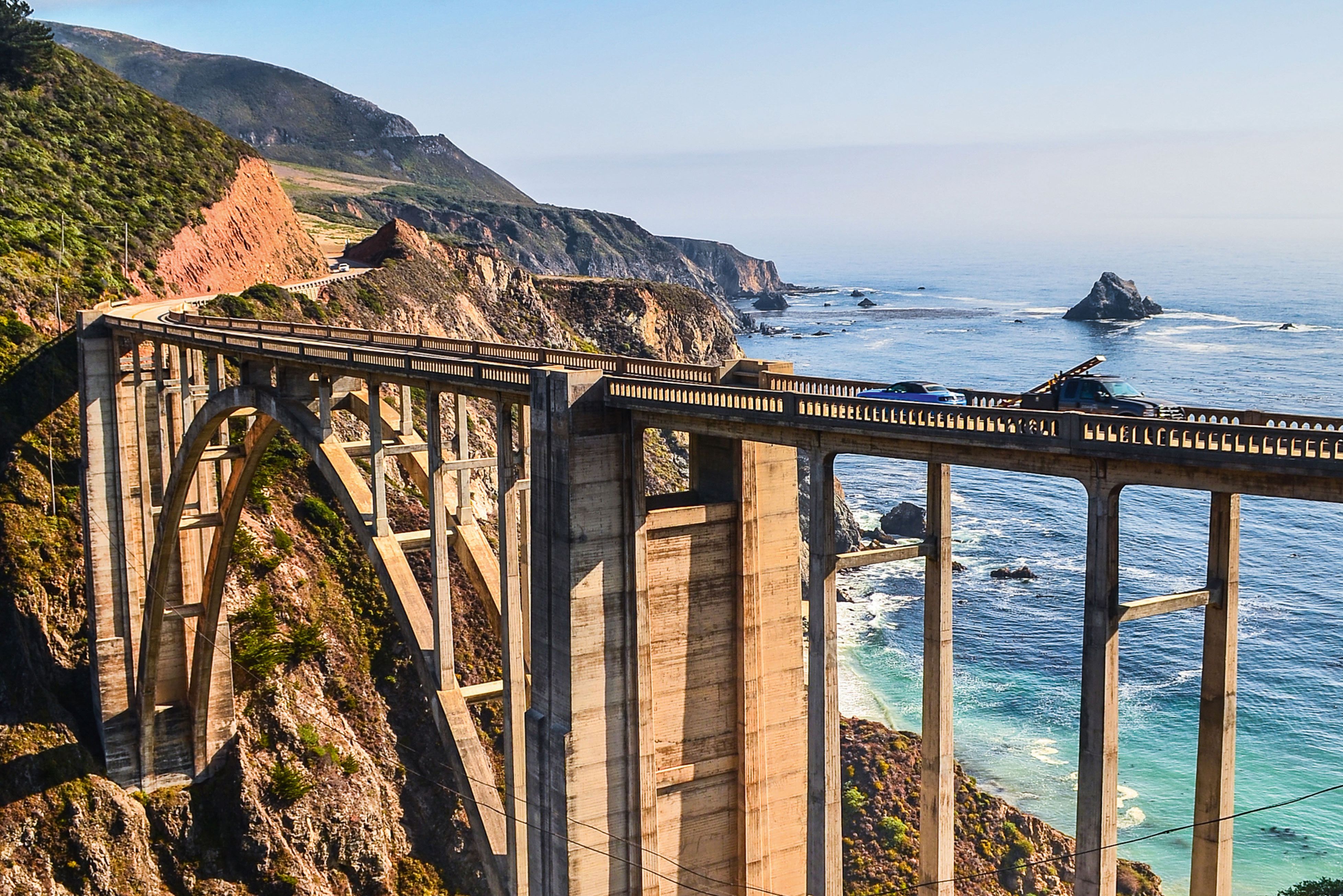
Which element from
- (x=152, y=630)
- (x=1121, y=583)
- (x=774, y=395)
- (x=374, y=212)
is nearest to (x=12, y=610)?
(x=152, y=630)

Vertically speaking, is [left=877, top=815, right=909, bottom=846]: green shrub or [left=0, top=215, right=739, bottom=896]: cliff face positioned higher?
[left=0, top=215, right=739, bottom=896]: cliff face

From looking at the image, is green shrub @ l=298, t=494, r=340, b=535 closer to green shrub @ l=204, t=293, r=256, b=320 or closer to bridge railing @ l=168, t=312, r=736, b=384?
bridge railing @ l=168, t=312, r=736, b=384

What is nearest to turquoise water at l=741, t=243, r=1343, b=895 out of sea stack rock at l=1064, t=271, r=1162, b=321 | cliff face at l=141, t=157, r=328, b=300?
cliff face at l=141, t=157, r=328, b=300

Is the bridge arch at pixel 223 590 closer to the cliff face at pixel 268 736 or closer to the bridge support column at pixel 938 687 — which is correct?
the cliff face at pixel 268 736

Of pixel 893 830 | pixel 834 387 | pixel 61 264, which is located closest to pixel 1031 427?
A: pixel 834 387

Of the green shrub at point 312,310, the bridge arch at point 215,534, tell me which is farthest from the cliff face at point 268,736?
the green shrub at point 312,310

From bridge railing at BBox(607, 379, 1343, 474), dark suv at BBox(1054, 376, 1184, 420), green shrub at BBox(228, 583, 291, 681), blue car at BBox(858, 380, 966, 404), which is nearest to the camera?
bridge railing at BBox(607, 379, 1343, 474)
